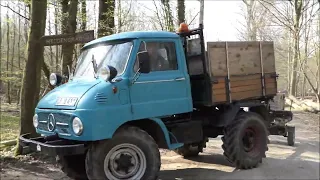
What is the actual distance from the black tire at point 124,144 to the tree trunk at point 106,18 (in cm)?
723

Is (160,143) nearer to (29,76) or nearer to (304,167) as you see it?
(304,167)

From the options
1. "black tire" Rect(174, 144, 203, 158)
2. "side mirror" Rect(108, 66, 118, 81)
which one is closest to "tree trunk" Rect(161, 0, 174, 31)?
"black tire" Rect(174, 144, 203, 158)

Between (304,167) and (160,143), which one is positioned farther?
(304,167)

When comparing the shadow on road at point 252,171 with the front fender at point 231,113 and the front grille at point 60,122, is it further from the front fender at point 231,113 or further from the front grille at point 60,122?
the front grille at point 60,122

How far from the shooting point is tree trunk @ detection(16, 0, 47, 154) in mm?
8734

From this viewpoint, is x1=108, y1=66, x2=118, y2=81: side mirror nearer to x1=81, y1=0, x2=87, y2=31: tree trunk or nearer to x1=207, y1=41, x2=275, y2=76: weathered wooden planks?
x1=207, y1=41, x2=275, y2=76: weathered wooden planks

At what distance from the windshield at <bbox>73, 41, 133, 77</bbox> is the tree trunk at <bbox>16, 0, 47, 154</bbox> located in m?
2.40

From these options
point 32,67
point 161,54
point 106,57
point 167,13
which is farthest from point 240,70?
point 167,13

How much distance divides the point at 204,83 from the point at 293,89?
2340 centimetres

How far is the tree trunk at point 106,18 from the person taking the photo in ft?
41.2

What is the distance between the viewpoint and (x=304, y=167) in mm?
7699

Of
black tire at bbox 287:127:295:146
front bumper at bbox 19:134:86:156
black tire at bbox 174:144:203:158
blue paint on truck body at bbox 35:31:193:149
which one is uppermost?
blue paint on truck body at bbox 35:31:193:149

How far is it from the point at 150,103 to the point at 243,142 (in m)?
2.72

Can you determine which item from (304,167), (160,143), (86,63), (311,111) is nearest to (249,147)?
(304,167)
